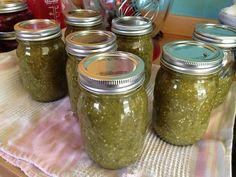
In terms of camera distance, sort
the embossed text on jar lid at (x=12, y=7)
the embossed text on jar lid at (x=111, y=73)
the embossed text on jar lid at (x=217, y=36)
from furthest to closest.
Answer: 1. the embossed text on jar lid at (x=12, y=7)
2. the embossed text on jar lid at (x=217, y=36)
3. the embossed text on jar lid at (x=111, y=73)

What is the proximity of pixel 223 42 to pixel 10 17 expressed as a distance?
43 centimetres

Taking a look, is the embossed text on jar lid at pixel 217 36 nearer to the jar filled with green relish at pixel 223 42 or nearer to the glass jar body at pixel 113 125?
the jar filled with green relish at pixel 223 42

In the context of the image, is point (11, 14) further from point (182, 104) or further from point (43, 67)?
point (182, 104)

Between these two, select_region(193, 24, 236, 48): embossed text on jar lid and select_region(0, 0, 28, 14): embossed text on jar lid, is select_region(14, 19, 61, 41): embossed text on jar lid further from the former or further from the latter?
select_region(193, 24, 236, 48): embossed text on jar lid

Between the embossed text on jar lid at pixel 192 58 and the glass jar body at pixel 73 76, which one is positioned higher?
the embossed text on jar lid at pixel 192 58

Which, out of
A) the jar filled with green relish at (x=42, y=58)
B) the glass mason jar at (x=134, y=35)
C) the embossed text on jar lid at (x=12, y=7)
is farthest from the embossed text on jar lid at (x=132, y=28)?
the embossed text on jar lid at (x=12, y=7)

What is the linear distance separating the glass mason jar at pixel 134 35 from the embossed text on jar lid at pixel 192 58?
0.07 meters

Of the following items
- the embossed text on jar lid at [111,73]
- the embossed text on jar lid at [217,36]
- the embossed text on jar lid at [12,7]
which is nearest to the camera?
the embossed text on jar lid at [111,73]

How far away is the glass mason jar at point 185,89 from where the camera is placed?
1.11 ft

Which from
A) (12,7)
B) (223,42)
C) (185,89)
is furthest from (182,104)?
(12,7)

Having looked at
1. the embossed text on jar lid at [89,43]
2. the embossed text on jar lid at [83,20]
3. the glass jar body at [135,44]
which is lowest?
the glass jar body at [135,44]

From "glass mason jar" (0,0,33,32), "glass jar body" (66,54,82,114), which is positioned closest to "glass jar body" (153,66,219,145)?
"glass jar body" (66,54,82,114)

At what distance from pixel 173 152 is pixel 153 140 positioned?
0.04 metres

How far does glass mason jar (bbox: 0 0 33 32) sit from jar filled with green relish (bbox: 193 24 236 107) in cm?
37
